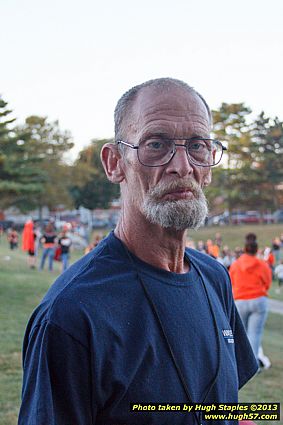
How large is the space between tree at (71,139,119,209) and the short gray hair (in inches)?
1862

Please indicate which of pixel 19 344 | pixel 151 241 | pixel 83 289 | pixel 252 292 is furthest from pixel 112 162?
pixel 19 344

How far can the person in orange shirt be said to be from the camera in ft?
25.3

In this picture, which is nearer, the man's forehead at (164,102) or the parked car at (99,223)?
the man's forehead at (164,102)

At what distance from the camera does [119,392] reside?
65.9 inches

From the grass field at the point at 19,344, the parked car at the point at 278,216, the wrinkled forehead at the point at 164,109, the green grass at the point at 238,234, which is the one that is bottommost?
the green grass at the point at 238,234

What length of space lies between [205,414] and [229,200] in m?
53.7

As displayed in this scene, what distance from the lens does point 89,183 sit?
5584 centimetres

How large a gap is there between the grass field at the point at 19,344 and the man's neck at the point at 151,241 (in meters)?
3.59

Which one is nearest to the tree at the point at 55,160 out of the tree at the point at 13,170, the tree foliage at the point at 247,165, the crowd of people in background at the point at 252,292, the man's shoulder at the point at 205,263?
the tree foliage at the point at 247,165

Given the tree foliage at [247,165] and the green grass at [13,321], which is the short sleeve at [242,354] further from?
the tree foliage at [247,165]

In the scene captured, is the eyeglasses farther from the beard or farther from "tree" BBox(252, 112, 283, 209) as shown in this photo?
"tree" BBox(252, 112, 283, 209)

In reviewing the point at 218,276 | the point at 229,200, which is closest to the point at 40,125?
the point at 229,200

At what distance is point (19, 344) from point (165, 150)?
650 cm

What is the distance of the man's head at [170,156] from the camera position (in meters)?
1.95
